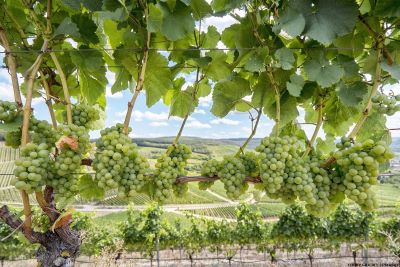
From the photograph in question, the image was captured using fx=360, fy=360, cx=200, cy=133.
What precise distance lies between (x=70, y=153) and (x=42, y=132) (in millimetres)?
202

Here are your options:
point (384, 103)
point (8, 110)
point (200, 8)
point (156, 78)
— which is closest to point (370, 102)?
point (384, 103)

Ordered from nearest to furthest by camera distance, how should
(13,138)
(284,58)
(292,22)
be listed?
(292,22)
(284,58)
(13,138)

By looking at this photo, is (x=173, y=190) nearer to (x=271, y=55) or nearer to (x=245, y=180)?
(x=245, y=180)

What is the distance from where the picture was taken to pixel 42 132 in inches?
51.9

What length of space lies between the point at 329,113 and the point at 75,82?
122 cm

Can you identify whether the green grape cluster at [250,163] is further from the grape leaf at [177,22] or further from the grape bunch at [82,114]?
the grape bunch at [82,114]

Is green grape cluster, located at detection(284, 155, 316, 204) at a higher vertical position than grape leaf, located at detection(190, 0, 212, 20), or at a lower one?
lower

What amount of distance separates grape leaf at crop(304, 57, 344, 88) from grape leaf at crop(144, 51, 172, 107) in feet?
1.86

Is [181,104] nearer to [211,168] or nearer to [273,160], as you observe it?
[211,168]

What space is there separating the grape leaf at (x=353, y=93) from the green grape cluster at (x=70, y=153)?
0.96 metres

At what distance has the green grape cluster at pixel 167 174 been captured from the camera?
1289mm

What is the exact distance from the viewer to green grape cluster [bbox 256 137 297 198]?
3.98 ft

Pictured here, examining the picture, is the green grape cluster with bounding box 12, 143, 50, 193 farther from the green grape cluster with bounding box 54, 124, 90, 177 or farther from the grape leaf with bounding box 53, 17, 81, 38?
the grape leaf with bounding box 53, 17, 81, 38

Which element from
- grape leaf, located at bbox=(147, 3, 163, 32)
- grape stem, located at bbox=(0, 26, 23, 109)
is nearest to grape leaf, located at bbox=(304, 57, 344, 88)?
grape leaf, located at bbox=(147, 3, 163, 32)
